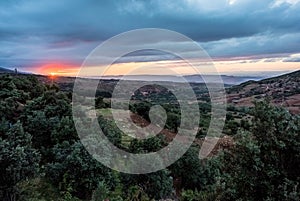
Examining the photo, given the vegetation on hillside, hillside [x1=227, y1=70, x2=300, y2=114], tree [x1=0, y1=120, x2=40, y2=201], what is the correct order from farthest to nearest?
hillside [x1=227, y1=70, x2=300, y2=114] → tree [x1=0, y1=120, x2=40, y2=201] → the vegetation on hillside

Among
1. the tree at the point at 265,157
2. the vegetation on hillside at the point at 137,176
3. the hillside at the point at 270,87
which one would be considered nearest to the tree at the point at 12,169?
the vegetation on hillside at the point at 137,176

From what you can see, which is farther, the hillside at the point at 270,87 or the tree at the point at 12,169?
the hillside at the point at 270,87

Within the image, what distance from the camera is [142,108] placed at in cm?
3962

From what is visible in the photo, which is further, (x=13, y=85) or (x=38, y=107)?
(x=13, y=85)

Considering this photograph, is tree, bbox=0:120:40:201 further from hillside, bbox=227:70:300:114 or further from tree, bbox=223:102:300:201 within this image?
hillside, bbox=227:70:300:114

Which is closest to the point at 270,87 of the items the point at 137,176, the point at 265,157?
the point at 137,176

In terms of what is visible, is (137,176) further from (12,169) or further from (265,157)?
(265,157)

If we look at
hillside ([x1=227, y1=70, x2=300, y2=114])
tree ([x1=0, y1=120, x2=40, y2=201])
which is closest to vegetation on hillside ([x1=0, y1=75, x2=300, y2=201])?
tree ([x1=0, y1=120, x2=40, y2=201])

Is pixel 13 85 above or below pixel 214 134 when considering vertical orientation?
above

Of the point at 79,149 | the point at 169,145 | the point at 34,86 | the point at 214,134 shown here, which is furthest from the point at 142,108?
the point at 79,149

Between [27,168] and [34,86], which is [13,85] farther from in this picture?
[27,168]

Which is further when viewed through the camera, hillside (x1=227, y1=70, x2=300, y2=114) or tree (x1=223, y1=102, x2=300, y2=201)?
hillside (x1=227, y1=70, x2=300, y2=114)

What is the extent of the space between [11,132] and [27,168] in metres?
3.32

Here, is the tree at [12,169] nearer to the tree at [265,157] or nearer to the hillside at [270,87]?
the tree at [265,157]
